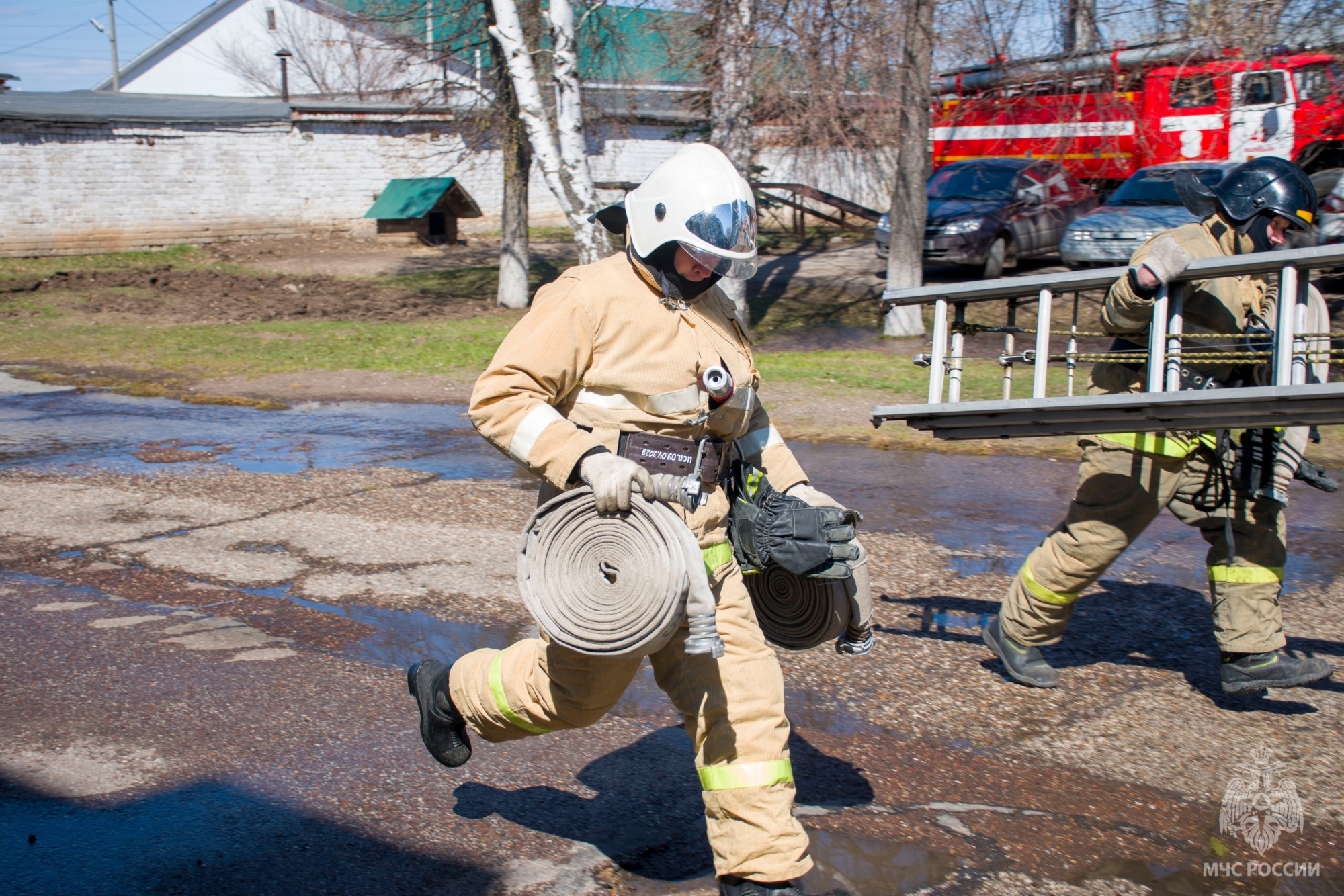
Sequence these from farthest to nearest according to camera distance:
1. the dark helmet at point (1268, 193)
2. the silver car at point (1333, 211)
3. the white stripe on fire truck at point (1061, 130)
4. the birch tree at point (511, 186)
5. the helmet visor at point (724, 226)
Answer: the birch tree at point (511, 186) → the white stripe on fire truck at point (1061, 130) → the silver car at point (1333, 211) → the dark helmet at point (1268, 193) → the helmet visor at point (724, 226)

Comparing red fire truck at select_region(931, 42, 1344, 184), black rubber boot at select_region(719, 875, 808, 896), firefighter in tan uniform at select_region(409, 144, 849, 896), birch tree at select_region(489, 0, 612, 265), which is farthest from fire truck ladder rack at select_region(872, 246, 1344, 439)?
red fire truck at select_region(931, 42, 1344, 184)

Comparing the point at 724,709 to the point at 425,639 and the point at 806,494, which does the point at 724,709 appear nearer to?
the point at 806,494

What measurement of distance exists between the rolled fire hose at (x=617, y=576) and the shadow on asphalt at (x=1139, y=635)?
2.55 m

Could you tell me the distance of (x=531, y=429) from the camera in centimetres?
286

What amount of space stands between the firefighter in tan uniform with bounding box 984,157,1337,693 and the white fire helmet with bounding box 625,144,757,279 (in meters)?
1.86

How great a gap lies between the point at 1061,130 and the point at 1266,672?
41.6 ft

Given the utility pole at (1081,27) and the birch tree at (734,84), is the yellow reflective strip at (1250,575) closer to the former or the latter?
the birch tree at (734,84)

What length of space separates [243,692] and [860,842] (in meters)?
2.44

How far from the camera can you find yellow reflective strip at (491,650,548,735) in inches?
128

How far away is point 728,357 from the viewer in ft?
10.5

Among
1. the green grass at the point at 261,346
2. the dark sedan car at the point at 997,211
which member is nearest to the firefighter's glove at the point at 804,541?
the green grass at the point at 261,346

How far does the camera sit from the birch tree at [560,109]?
11000 mm

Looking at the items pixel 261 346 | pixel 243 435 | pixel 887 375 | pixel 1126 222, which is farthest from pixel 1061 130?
pixel 243 435

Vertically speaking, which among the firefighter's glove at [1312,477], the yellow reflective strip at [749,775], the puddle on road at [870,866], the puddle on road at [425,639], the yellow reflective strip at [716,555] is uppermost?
the yellow reflective strip at [716,555]
